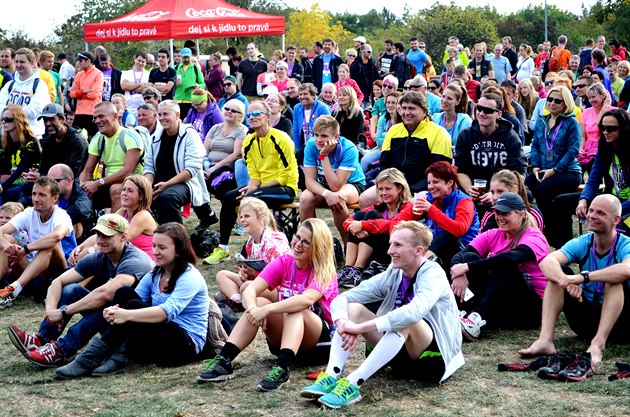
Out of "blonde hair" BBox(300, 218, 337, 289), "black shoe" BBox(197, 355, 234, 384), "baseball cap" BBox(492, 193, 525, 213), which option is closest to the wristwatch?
"black shoe" BBox(197, 355, 234, 384)

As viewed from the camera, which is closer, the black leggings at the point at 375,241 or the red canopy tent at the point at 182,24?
the black leggings at the point at 375,241

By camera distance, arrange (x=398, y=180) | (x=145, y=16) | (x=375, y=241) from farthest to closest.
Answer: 1. (x=145, y=16)
2. (x=375, y=241)
3. (x=398, y=180)

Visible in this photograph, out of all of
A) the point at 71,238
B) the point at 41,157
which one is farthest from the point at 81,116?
the point at 71,238

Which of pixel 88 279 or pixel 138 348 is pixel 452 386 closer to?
pixel 138 348

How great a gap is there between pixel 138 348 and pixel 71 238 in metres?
2.64

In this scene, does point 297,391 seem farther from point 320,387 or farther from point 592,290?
point 592,290

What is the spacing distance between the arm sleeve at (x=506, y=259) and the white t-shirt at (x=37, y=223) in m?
3.79

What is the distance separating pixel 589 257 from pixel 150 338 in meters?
2.96

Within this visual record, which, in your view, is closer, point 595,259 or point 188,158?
point 595,259

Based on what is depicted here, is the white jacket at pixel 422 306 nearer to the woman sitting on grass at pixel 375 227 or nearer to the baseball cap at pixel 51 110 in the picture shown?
the woman sitting on grass at pixel 375 227

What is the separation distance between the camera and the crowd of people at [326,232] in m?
5.57

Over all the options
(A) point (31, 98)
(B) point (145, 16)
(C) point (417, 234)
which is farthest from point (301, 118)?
(B) point (145, 16)

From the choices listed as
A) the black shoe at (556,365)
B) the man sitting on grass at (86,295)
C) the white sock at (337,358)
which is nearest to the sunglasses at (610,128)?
the black shoe at (556,365)

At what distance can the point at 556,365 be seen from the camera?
5562mm
